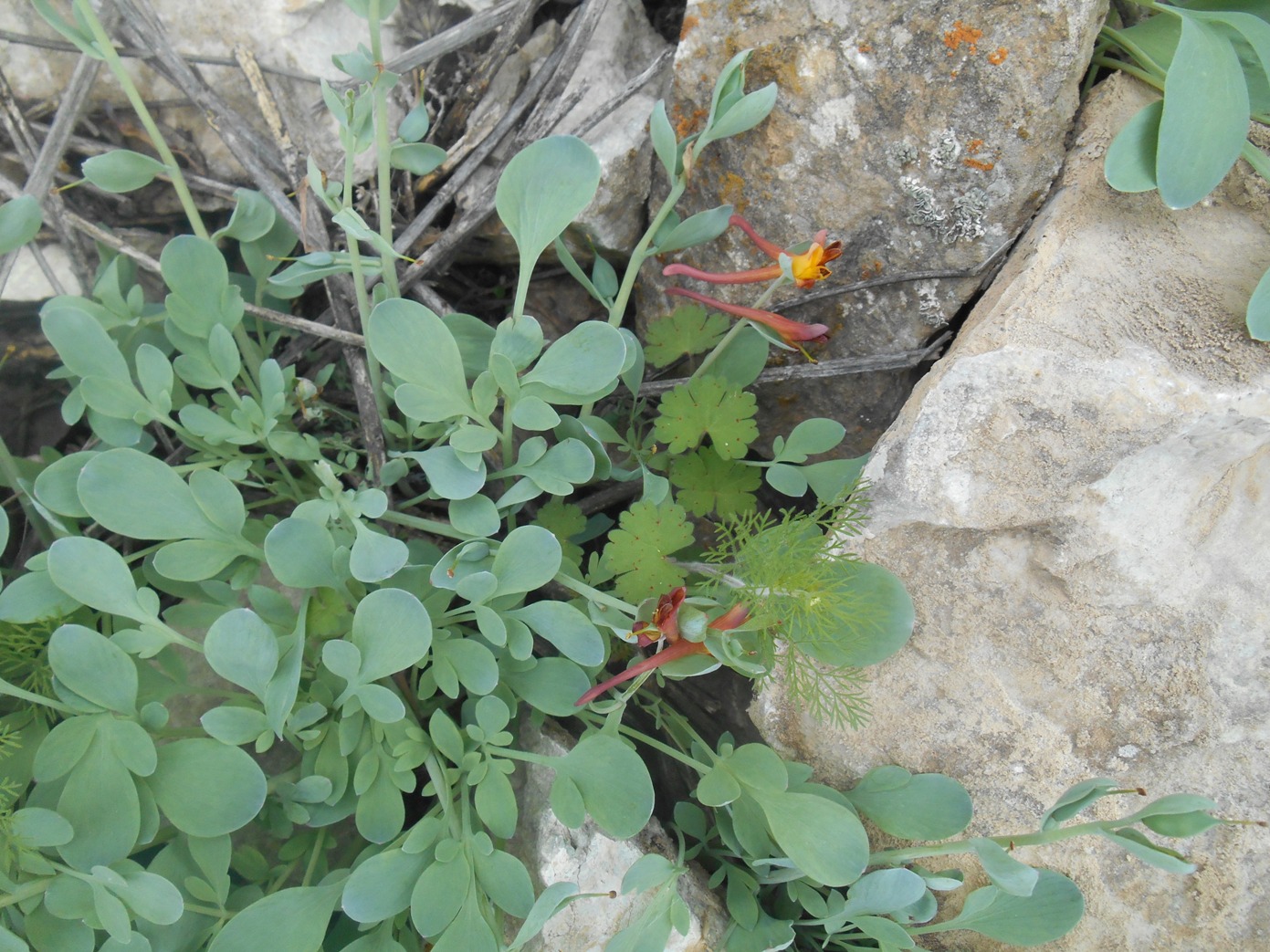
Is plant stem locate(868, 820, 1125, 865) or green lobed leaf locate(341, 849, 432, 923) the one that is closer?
plant stem locate(868, 820, 1125, 865)

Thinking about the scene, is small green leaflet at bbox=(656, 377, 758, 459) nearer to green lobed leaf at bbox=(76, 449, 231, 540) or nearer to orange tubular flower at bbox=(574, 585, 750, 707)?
orange tubular flower at bbox=(574, 585, 750, 707)

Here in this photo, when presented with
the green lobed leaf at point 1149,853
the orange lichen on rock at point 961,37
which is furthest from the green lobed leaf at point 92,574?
the orange lichen on rock at point 961,37

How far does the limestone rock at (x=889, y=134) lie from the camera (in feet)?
4.67

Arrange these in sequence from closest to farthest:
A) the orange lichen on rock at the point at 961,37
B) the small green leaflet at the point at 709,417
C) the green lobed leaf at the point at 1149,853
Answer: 1. the green lobed leaf at the point at 1149,853
2. the orange lichen on rock at the point at 961,37
3. the small green leaflet at the point at 709,417

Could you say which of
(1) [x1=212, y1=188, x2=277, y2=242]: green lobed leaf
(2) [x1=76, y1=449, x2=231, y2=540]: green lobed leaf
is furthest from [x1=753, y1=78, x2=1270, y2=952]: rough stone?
(1) [x1=212, y1=188, x2=277, y2=242]: green lobed leaf

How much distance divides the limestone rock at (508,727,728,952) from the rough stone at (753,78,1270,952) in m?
0.41

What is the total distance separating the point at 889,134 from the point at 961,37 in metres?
0.18

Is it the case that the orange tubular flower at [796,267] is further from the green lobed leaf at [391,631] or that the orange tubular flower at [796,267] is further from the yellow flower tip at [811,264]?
the green lobed leaf at [391,631]

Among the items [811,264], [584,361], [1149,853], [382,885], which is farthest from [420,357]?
[1149,853]

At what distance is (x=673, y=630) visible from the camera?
1.28 m

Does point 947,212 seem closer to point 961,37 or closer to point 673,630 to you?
point 961,37

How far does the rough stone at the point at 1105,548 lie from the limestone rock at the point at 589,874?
412 mm

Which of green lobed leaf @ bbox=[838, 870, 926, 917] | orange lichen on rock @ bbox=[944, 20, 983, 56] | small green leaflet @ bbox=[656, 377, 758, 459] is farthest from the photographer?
small green leaflet @ bbox=[656, 377, 758, 459]

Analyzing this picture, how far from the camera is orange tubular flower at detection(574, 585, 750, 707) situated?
4.16ft
